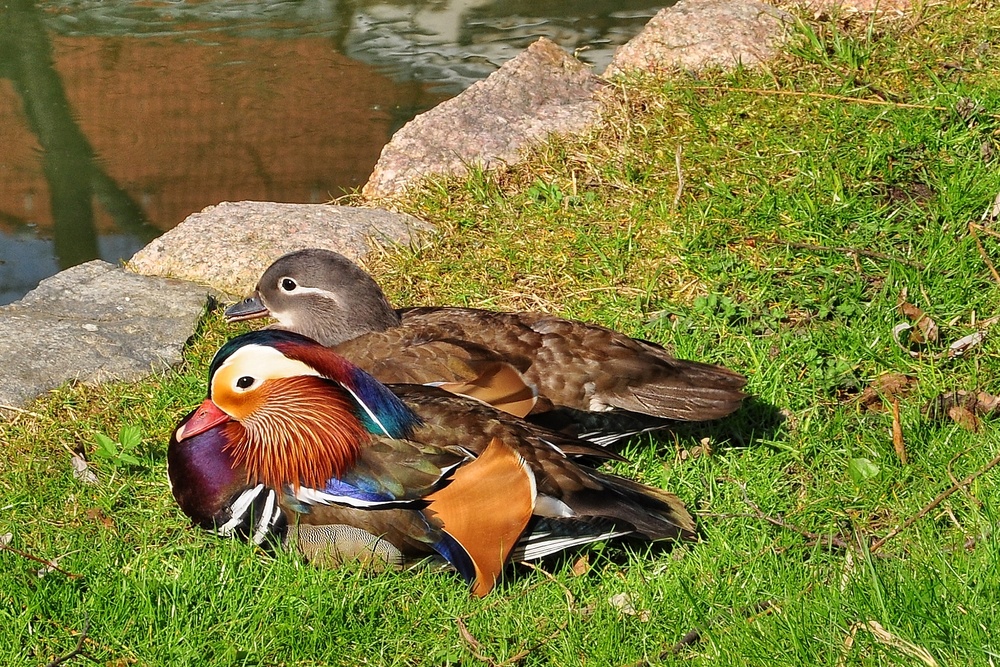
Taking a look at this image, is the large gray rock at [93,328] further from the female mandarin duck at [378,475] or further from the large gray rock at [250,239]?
the female mandarin duck at [378,475]

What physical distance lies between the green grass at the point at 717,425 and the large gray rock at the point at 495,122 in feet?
0.59

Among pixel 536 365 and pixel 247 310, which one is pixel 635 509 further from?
pixel 247 310

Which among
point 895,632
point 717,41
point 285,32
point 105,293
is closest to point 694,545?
point 895,632

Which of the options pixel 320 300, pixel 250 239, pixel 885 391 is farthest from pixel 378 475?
pixel 250 239

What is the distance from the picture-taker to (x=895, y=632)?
8.23 ft

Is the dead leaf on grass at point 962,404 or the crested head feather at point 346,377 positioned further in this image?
the dead leaf on grass at point 962,404

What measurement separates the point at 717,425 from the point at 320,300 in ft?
4.96

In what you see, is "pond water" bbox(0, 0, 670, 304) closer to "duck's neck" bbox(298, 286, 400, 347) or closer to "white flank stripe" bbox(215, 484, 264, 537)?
"duck's neck" bbox(298, 286, 400, 347)

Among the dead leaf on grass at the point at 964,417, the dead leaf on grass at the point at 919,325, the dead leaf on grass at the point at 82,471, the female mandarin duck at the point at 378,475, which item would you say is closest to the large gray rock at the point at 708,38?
the dead leaf on grass at the point at 919,325

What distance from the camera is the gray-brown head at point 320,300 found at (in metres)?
4.17

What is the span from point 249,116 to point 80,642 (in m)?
4.55

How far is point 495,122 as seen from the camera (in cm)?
581

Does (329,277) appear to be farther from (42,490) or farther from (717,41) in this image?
(717,41)

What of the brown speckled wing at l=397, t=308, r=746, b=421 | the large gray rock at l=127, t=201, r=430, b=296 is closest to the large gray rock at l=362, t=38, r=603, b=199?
the large gray rock at l=127, t=201, r=430, b=296
